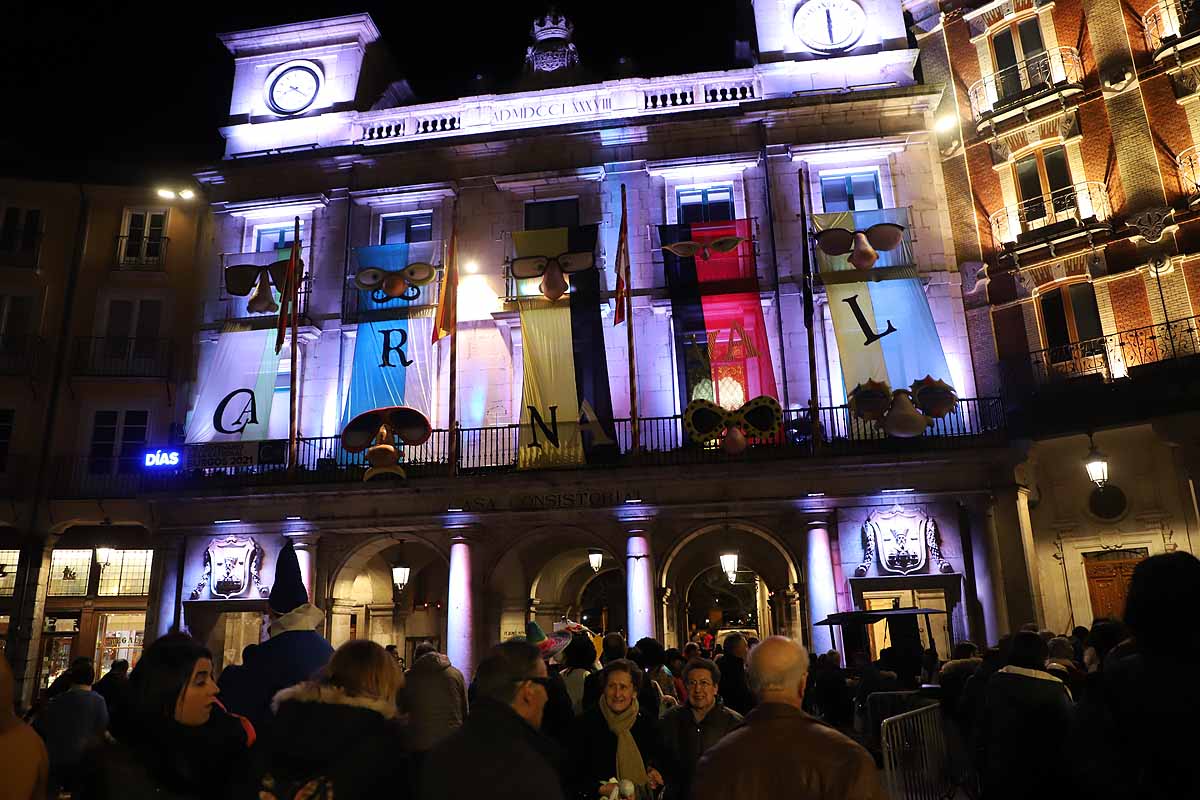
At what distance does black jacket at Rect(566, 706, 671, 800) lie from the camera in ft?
17.1

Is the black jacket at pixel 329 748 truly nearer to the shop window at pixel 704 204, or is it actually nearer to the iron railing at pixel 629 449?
the iron railing at pixel 629 449

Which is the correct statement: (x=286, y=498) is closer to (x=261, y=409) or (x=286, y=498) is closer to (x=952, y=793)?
(x=261, y=409)

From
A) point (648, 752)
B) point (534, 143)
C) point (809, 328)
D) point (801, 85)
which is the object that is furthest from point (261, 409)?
point (648, 752)

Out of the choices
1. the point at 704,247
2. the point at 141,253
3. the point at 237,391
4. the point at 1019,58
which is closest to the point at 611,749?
the point at 704,247

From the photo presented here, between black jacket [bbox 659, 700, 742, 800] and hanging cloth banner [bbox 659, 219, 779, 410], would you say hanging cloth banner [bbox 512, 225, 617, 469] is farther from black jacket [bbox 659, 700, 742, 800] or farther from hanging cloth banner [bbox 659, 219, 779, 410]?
black jacket [bbox 659, 700, 742, 800]

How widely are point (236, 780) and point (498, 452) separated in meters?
16.3

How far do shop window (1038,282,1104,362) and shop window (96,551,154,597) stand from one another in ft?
77.0

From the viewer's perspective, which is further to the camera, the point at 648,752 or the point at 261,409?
the point at 261,409

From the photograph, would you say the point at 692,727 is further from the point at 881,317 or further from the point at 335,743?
the point at 881,317

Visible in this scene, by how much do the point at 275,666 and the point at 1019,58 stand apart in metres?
21.7

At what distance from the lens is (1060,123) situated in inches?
766

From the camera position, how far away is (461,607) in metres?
18.8

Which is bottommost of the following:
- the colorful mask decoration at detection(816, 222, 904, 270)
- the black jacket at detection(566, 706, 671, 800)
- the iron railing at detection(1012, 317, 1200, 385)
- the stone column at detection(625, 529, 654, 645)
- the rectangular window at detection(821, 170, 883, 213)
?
the black jacket at detection(566, 706, 671, 800)

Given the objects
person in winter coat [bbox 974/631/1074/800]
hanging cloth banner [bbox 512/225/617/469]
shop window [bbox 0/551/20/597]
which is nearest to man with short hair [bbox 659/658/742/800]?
person in winter coat [bbox 974/631/1074/800]
